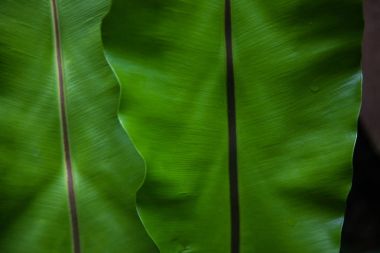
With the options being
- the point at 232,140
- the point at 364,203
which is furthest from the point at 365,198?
the point at 232,140

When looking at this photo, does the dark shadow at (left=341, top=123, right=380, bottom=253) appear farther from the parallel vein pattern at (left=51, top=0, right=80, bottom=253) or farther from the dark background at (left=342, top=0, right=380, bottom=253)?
the parallel vein pattern at (left=51, top=0, right=80, bottom=253)

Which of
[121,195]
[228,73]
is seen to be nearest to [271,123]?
[228,73]

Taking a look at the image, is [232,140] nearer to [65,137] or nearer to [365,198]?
[65,137]

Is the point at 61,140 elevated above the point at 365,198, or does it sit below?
above

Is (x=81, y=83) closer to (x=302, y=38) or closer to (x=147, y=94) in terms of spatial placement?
(x=147, y=94)

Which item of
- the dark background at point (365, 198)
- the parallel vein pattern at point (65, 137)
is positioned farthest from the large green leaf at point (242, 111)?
the dark background at point (365, 198)

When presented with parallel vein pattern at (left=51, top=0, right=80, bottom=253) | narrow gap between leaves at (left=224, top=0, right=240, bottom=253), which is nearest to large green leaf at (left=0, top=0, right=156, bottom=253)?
parallel vein pattern at (left=51, top=0, right=80, bottom=253)
